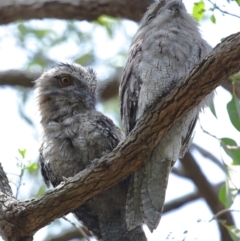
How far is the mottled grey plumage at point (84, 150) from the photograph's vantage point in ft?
15.4

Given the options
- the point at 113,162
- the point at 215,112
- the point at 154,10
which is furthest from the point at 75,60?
the point at 113,162

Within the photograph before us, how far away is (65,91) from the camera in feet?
16.6

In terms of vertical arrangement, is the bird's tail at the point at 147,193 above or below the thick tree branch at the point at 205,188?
below

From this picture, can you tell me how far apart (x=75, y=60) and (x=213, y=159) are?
194 cm

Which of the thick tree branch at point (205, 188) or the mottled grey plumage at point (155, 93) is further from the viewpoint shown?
the thick tree branch at point (205, 188)

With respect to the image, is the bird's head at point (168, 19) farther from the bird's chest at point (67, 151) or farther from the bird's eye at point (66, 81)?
the bird's chest at point (67, 151)

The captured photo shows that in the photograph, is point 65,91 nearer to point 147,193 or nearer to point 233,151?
point 147,193

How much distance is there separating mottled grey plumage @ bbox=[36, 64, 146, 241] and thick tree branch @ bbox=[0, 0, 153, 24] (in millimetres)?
1594

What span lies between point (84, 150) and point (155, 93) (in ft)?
2.32

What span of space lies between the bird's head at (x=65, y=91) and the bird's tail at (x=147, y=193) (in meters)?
0.77

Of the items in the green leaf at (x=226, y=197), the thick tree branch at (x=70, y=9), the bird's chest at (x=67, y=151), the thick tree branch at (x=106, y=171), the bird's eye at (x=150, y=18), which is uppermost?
the thick tree branch at (x=70, y=9)

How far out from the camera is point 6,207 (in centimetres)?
404

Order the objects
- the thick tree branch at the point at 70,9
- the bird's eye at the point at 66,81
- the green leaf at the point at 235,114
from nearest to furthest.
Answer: the green leaf at the point at 235,114
the bird's eye at the point at 66,81
the thick tree branch at the point at 70,9

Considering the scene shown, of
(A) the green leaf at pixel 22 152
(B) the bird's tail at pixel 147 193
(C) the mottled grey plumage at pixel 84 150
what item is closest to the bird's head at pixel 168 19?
(C) the mottled grey plumage at pixel 84 150
